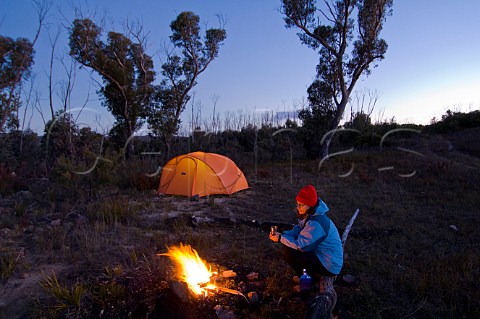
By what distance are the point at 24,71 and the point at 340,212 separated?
16952 mm

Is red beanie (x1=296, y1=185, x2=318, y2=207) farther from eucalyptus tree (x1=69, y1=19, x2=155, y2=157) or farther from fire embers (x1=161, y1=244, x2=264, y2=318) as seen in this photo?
eucalyptus tree (x1=69, y1=19, x2=155, y2=157)

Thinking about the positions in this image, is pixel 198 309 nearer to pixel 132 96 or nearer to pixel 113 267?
pixel 113 267

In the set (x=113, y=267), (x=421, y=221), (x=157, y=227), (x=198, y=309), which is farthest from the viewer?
(x=421, y=221)

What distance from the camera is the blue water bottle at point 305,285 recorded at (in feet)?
11.0

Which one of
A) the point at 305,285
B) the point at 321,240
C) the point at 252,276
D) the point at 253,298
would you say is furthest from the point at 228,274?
the point at 321,240

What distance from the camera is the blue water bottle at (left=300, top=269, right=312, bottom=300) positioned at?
132 inches

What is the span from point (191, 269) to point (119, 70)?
1466 centimetres

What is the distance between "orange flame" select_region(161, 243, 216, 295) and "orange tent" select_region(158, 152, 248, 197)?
4.31 m

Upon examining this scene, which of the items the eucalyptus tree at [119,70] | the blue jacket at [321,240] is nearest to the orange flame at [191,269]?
the blue jacket at [321,240]

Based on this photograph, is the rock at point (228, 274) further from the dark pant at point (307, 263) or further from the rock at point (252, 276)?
the dark pant at point (307, 263)

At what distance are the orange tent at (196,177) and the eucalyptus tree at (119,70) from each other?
330 inches

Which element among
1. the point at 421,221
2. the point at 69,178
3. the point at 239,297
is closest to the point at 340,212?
the point at 421,221

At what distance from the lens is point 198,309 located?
317 cm

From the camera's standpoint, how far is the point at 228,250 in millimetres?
4938
